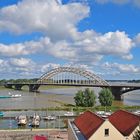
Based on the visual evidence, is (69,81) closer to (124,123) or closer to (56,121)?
(56,121)

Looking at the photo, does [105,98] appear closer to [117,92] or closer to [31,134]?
[117,92]

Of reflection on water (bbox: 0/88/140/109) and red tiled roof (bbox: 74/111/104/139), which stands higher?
reflection on water (bbox: 0/88/140/109)

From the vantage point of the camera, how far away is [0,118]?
177 feet

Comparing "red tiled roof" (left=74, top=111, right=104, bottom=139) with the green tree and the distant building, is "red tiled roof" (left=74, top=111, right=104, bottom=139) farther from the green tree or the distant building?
the green tree

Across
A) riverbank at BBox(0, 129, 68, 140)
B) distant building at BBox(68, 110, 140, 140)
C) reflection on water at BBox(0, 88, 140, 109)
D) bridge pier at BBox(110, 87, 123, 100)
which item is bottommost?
riverbank at BBox(0, 129, 68, 140)

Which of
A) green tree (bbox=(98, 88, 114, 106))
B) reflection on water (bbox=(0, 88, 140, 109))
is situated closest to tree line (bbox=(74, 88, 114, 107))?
green tree (bbox=(98, 88, 114, 106))

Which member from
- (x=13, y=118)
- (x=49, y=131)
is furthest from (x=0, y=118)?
(x=49, y=131)

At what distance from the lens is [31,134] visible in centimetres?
4006

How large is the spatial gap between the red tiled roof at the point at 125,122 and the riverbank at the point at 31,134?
31.4 feet

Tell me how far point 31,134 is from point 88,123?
1259cm

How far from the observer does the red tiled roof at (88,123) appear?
2658 centimetres

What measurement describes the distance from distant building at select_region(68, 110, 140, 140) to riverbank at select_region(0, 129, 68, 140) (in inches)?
340

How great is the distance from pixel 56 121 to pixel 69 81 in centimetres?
8211

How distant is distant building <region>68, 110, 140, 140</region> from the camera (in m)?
26.1
